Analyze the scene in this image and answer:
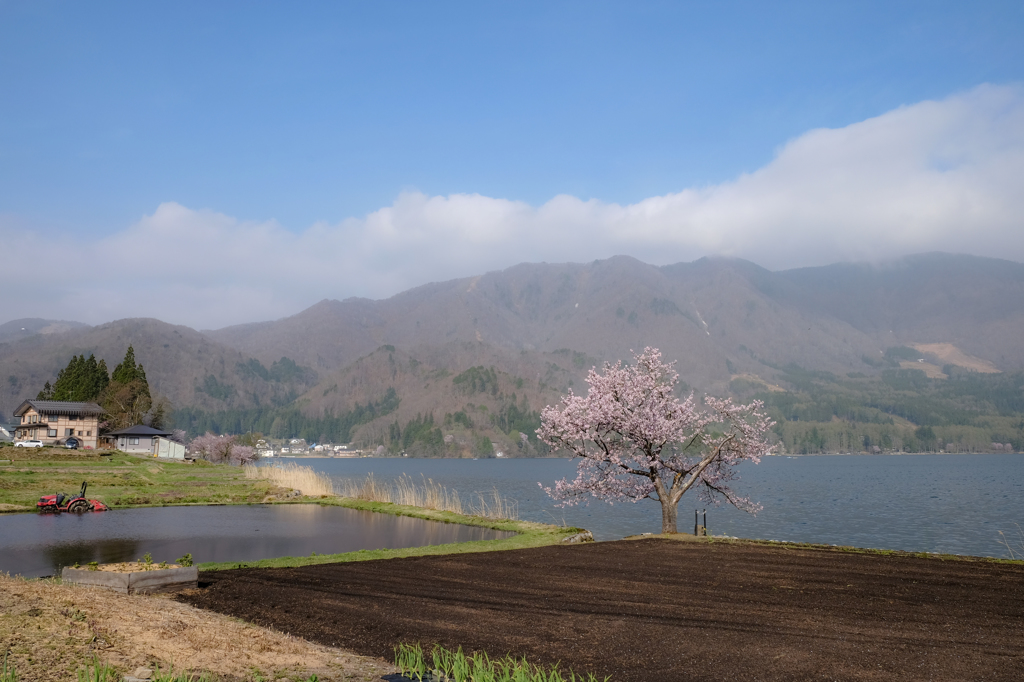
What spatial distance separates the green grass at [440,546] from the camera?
19750mm

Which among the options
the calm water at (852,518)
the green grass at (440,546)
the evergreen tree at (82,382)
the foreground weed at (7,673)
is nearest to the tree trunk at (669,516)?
the green grass at (440,546)

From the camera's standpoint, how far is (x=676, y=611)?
13.1 meters

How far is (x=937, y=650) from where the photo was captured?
1021cm

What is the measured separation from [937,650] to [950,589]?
5931 millimetres

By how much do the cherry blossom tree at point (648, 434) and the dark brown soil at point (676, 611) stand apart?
833 centimetres

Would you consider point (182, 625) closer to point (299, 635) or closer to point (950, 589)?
point (299, 635)

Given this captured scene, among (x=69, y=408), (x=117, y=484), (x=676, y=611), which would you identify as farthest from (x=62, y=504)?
(x=69, y=408)

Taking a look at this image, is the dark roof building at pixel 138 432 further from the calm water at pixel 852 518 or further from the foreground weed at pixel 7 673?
the foreground weed at pixel 7 673

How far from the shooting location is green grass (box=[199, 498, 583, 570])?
64.8ft

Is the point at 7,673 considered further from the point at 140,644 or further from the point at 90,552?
the point at 90,552

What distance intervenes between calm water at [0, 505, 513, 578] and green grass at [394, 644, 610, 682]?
11939 mm

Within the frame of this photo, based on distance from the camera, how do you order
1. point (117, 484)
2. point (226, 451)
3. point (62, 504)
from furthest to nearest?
point (226, 451)
point (117, 484)
point (62, 504)

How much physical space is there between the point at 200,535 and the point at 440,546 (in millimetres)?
9558

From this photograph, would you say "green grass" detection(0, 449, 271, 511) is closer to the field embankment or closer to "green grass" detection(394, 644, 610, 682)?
the field embankment
